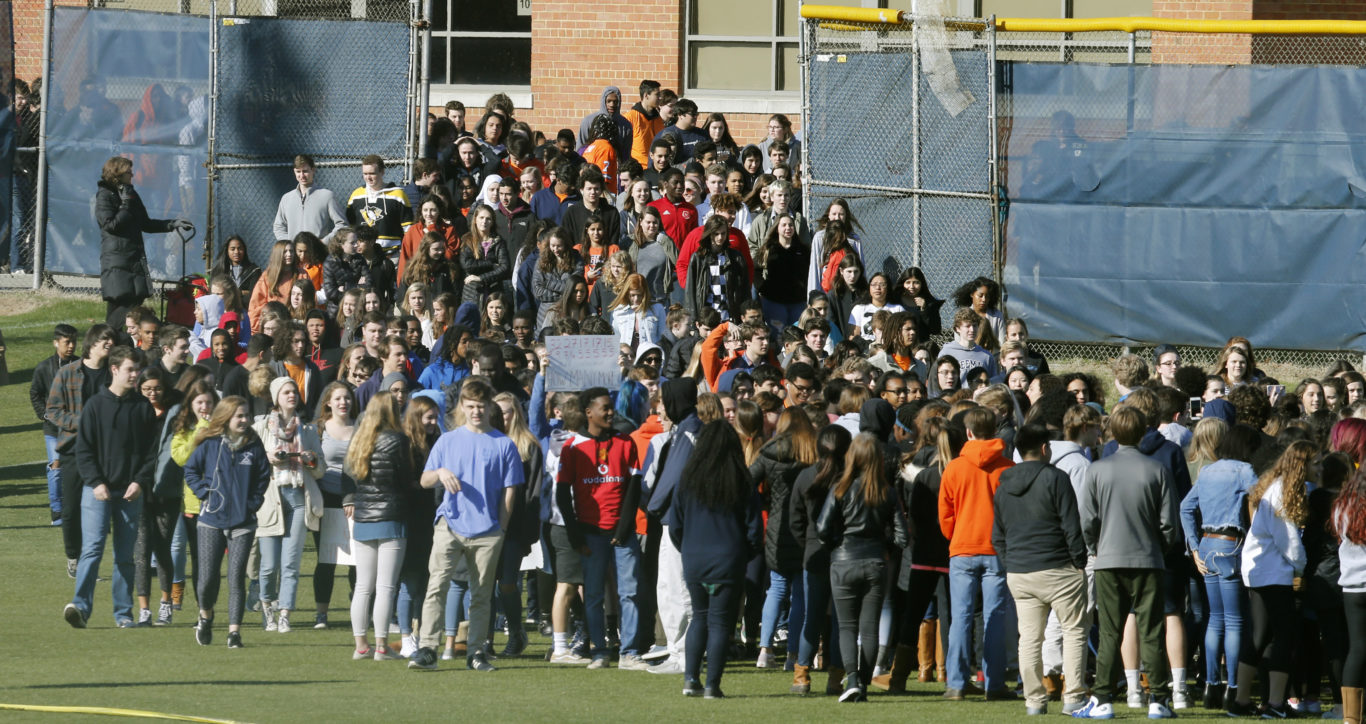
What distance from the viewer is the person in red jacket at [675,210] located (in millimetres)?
16875

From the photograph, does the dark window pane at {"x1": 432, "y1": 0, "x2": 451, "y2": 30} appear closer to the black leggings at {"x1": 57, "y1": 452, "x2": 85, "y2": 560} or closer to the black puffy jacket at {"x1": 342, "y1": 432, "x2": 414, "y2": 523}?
the black leggings at {"x1": 57, "y1": 452, "x2": 85, "y2": 560}

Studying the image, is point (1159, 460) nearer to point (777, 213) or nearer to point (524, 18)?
point (777, 213)

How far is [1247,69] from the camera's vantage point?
56.2 ft

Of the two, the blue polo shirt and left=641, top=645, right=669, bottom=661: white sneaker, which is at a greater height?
the blue polo shirt

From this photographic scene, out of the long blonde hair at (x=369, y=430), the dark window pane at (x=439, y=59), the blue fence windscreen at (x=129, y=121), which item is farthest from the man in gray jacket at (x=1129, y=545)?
the dark window pane at (x=439, y=59)

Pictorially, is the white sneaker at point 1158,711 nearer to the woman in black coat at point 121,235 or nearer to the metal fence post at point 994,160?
the metal fence post at point 994,160

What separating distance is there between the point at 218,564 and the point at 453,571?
1.58 metres

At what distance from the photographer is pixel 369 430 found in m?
10.8

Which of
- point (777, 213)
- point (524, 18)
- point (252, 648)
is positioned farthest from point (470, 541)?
point (524, 18)

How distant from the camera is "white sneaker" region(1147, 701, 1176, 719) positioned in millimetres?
9617

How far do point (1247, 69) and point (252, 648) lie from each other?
426 inches

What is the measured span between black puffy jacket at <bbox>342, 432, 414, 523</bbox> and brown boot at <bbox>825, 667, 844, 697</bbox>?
8.80 feet

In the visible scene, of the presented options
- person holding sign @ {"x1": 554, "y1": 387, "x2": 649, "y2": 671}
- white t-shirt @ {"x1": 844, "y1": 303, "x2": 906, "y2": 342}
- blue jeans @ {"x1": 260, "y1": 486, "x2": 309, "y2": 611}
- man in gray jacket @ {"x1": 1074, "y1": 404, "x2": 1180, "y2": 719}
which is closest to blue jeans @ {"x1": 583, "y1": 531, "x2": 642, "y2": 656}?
person holding sign @ {"x1": 554, "y1": 387, "x2": 649, "y2": 671}

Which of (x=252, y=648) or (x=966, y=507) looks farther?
(x=252, y=648)
